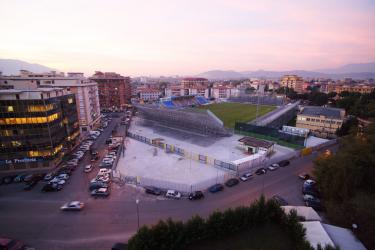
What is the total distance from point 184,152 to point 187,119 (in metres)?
14.3

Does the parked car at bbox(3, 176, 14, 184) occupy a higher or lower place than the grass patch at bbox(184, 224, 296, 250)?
lower

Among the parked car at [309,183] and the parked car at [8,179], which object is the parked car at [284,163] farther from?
the parked car at [8,179]

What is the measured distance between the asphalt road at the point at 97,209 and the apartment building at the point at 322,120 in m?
25.2

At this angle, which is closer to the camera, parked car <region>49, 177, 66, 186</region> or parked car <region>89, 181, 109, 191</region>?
parked car <region>89, 181, 109, 191</region>

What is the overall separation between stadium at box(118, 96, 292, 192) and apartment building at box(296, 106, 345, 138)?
54.6 ft

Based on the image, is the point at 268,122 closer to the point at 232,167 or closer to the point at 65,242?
the point at 232,167

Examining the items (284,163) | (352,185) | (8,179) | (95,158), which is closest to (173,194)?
(352,185)

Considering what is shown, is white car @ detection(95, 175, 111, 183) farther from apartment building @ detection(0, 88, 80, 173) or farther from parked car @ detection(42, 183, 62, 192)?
apartment building @ detection(0, 88, 80, 173)

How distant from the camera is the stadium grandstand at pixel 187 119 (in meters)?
42.5

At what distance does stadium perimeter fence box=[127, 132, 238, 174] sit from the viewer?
28478mm

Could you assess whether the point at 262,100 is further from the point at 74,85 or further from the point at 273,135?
the point at 74,85

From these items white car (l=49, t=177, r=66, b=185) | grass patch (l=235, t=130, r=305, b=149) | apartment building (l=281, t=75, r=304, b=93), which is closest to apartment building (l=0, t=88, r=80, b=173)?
white car (l=49, t=177, r=66, b=185)

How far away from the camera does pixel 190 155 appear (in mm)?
33406

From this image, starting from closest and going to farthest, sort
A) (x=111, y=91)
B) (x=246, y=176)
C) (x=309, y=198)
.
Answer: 1. (x=309, y=198)
2. (x=246, y=176)
3. (x=111, y=91)
